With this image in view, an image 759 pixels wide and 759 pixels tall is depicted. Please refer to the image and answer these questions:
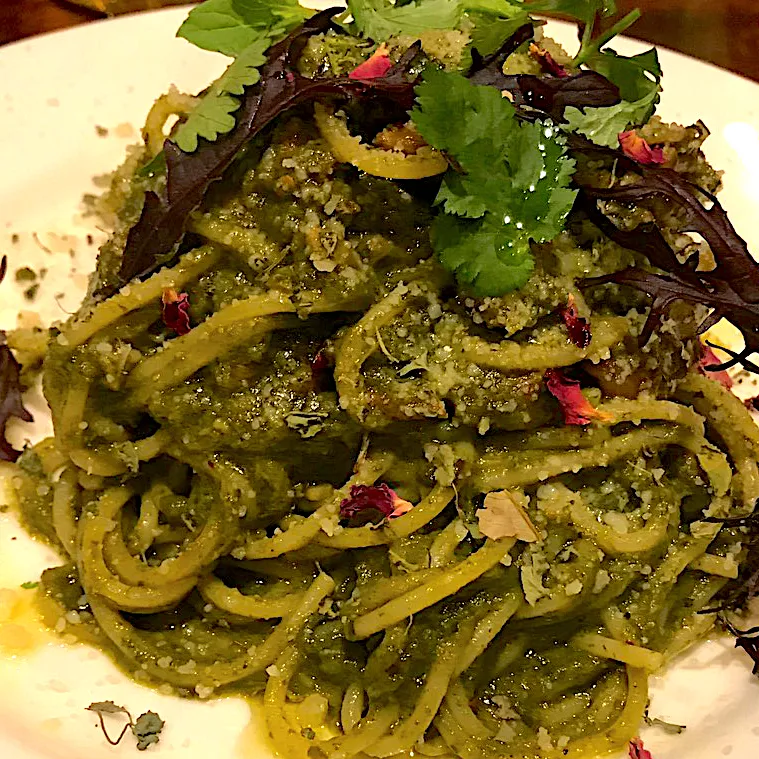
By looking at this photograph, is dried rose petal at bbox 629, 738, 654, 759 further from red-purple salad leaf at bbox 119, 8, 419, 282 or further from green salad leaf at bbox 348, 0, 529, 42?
green salad leaf at bbox 348, 0, 529, 42

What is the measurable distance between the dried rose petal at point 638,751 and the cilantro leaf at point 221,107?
1.82m

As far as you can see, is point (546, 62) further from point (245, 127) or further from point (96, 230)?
point (96, 230)

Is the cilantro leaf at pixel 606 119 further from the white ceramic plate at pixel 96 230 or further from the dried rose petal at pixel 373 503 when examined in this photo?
the white ceramic plate at pixel 96 230

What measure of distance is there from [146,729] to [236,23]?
1856 mm

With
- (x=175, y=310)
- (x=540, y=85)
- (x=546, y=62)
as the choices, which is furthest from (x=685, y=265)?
(x=175, y=310)

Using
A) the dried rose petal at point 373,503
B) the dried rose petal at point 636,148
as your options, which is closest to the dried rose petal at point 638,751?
the dried rose petal at point 373,503

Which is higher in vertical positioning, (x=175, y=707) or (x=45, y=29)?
(x=45, y=29)

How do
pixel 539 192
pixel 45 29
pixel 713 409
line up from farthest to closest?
pixel 45 29 < pixel 713 409 < pixel 539 192

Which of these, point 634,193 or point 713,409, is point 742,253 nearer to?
point 634,193

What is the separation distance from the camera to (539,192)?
224 cm

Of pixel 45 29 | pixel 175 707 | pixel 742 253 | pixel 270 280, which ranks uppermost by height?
pixel 742 253

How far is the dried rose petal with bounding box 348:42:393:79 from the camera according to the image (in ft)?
7.82

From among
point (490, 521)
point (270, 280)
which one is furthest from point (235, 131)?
point (490, 521)

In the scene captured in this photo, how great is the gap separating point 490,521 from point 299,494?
0.52m
